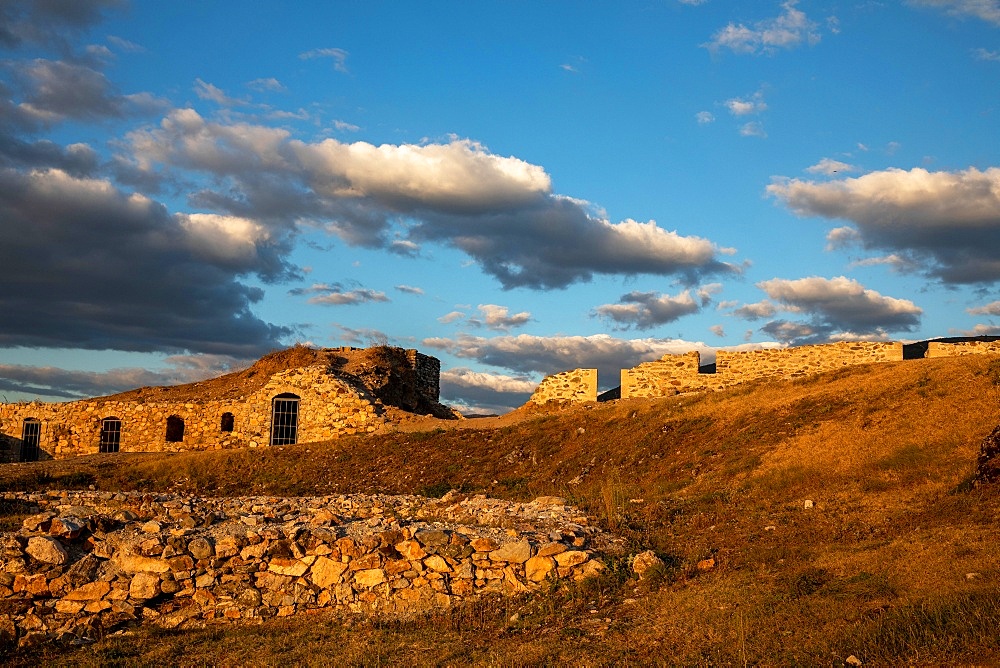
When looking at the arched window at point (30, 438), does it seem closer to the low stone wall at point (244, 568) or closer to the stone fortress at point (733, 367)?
the stone fortress at point (733, 367)

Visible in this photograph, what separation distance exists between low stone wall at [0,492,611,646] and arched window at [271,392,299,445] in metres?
21.8

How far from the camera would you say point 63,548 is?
9820 mm

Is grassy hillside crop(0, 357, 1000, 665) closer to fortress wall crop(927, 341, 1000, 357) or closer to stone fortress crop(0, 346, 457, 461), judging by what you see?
fortress wall crop(927, 341, 1000, 357)

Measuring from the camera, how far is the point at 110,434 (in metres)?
35.9

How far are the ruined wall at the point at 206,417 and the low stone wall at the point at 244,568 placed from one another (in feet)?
64.4

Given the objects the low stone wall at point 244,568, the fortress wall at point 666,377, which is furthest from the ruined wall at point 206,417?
the low stone wall at point 244,568

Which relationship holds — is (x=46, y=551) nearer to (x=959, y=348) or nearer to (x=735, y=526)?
(x=735, y=526)

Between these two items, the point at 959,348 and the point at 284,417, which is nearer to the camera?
the point at 959,348

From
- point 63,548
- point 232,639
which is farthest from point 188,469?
point 232,639

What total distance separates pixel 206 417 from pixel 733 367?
78.1 feet

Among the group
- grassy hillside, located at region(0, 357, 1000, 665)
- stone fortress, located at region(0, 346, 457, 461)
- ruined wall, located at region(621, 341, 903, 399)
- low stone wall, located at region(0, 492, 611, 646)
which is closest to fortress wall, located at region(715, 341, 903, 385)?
ruined wall, located at region(621, 341, 903, 399)

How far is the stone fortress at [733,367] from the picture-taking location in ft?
85.1

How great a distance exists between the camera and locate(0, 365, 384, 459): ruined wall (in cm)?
3158

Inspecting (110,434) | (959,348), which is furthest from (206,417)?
(959,348)
